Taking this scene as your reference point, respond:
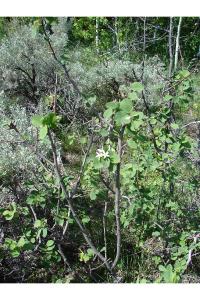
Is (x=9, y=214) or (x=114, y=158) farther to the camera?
(x=9, y=214)

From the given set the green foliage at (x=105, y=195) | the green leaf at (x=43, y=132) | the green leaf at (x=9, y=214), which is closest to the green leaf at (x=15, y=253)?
the green foliage at (x=105, y=195)

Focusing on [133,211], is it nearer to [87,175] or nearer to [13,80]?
[87,175]

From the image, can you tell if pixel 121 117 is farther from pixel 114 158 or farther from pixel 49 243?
pixel 49 243

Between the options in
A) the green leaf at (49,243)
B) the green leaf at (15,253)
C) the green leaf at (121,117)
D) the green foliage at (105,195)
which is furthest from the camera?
the green leaf at (49,243)

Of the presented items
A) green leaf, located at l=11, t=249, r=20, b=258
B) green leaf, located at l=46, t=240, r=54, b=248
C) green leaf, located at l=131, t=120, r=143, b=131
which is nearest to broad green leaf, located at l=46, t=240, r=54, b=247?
green leaf, located at l=46, t=240, r=54, b=248

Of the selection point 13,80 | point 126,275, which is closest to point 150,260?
point 126,275

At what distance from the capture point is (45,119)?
1.59m

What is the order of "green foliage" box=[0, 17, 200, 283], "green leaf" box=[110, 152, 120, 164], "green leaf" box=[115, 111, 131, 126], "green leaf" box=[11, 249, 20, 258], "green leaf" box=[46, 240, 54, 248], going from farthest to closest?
"green leaf" box=[46, 240, 54, 248] → "green leaf" box=[11, 249, 20, 258] → "green foliage" box=[0, 17, 200, 283] → "green leaf" box=[110, 152, 120, 164] → "green leaf" box=[115, 111, 131, 126]

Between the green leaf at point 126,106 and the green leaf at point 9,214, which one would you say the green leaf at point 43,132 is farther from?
the green leaf at point 9,214

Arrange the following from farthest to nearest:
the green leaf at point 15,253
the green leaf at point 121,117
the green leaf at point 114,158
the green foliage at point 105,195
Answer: the green leaf at point 15,253
the green foliage at point 105,195
the green leaf at point 114,158
the green leaf at point 121,117

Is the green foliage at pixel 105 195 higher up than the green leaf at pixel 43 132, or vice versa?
the green leaf at pixel 43 132

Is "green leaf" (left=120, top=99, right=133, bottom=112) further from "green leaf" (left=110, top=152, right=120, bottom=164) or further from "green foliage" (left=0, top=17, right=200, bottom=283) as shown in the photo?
"green leaf" (left=110, top=152, right=120, bottom=164)

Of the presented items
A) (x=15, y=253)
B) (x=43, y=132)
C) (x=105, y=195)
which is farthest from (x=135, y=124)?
(x=15, y=253)

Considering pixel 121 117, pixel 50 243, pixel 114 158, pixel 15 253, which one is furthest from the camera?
pixel 50 243
